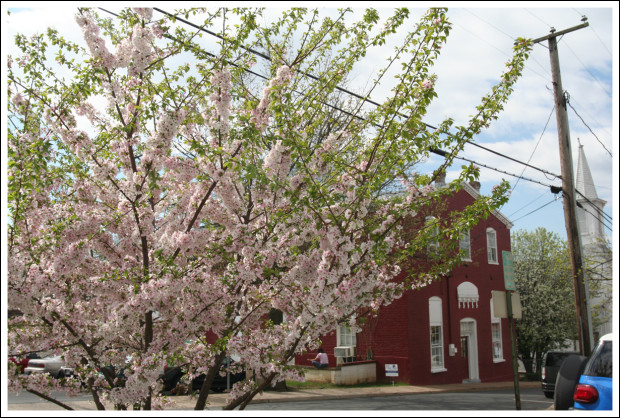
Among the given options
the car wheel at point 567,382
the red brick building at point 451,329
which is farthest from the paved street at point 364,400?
the car wheel at point 567,382

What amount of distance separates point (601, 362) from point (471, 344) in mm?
21234

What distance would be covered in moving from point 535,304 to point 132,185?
1202 inches

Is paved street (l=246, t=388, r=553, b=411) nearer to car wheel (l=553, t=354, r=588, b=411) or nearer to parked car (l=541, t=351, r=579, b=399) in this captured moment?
parked car (l=541, t=351, r=579, b=399)

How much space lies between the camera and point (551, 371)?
A: 2019 cm

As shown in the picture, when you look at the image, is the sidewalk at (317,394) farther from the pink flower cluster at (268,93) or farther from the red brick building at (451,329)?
the pink flower cluster at (268,93)

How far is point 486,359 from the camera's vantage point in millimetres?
27281

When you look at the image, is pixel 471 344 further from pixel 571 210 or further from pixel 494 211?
pixel 571 210

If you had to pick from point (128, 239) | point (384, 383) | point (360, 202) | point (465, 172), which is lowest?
point (384, 383)

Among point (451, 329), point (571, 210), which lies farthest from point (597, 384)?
point (451, 329)

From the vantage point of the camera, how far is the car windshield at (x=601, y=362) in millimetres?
6250

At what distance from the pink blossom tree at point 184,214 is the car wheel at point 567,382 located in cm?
255

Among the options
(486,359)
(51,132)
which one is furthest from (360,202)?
(486,359)

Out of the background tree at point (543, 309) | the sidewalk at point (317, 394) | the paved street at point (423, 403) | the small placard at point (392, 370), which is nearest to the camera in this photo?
the sidewalk at point (317, 394)

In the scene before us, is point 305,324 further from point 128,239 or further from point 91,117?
point 91,117
